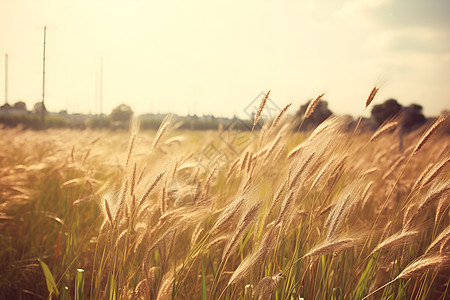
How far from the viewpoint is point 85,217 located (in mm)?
3080

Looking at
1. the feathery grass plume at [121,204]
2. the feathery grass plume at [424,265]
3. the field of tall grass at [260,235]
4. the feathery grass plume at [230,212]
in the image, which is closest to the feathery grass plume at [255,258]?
the field of tall grass at [260,235]

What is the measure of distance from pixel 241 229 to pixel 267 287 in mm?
183

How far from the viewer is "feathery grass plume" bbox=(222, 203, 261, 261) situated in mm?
1070

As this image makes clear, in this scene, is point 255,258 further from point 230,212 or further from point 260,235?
point 260,235

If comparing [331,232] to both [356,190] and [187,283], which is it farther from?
[187,283]

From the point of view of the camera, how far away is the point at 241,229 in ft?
3.54

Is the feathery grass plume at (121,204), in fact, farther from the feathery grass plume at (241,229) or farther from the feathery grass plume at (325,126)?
the feathery grass plume at (325,126)

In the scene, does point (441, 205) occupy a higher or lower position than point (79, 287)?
higher

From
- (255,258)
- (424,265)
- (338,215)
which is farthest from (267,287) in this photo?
(424,265)

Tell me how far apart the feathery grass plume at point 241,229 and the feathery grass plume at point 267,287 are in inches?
5.1

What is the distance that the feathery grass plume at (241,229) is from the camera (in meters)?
1.07

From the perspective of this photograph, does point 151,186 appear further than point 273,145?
No

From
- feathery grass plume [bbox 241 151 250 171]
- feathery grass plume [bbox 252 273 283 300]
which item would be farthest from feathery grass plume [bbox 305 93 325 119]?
feathery grass plume [bbox 252 273 283 300]

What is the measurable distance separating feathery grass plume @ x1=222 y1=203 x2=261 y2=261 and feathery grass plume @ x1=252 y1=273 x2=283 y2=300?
5.1 inches
